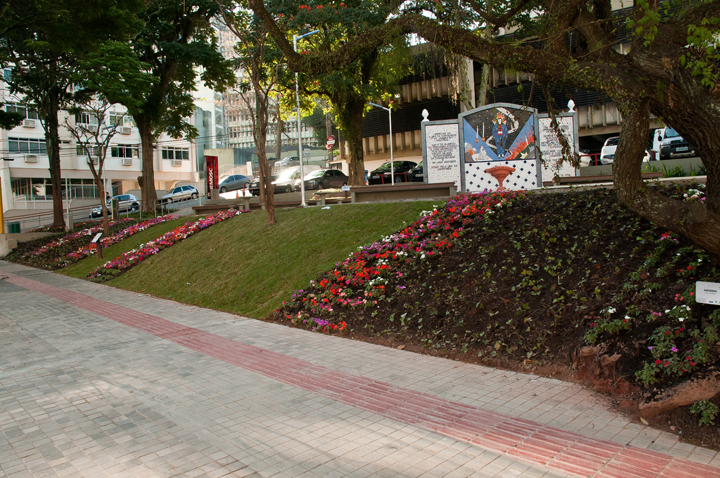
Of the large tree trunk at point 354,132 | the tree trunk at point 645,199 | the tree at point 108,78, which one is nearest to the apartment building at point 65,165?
the large tree trunk at point 354,132

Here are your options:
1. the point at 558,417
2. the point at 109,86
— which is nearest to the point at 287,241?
the point at 558,417

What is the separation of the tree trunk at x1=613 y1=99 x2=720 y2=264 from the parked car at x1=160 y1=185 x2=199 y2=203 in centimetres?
4340

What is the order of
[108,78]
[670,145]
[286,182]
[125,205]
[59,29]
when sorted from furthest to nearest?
[125,205], [286,182], [670,145], [108,78], [59,29]

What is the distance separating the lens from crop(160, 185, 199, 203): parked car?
151 ft

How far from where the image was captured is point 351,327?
29.0ft

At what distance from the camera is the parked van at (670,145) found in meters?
21.4

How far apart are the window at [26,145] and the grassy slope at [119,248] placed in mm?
32662

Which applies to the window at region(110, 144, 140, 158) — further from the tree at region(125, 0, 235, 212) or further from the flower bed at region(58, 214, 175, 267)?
the flower bed at region(58, 214, 175, 267)

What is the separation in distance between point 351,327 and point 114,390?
3.65 meters

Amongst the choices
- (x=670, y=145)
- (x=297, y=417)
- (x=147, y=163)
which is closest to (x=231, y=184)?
(x=147, y=163)

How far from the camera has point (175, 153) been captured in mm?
59938

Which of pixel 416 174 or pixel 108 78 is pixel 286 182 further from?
pixel 108 78

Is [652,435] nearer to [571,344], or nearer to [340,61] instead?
[571,344]

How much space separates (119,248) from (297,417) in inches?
685
